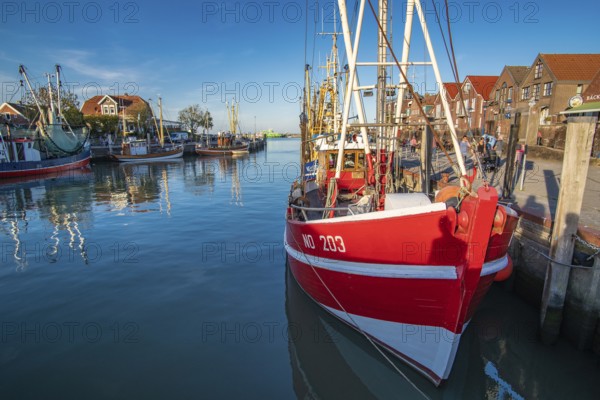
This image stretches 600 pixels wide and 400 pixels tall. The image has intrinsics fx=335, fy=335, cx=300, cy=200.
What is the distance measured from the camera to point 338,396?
5055 millimetres

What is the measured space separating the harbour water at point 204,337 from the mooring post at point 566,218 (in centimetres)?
56

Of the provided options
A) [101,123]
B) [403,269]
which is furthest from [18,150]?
[403,269]

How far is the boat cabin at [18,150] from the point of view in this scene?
97.8ft

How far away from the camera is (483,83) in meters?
50.3

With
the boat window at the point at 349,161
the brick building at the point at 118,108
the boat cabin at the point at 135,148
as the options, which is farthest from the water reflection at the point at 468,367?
the brick building at the point at 118,108

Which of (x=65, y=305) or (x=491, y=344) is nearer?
(x=491, y=344)

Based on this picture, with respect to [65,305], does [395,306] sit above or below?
above

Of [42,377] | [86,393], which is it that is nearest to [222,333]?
[86,393]

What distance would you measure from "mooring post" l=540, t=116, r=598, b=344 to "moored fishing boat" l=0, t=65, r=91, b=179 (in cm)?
3791

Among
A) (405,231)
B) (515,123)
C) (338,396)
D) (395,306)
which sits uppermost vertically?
(515,123)

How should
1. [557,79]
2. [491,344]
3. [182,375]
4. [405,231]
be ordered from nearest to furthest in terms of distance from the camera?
[405,231] < [182,375] < [491,344] < [557,79]

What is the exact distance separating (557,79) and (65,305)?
42939mm

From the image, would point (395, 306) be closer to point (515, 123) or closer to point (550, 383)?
point (550, 383)

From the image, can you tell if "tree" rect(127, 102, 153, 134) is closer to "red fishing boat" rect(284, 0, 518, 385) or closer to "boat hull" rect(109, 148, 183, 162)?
"boat hull" rect(109, 148, 183, 162)
